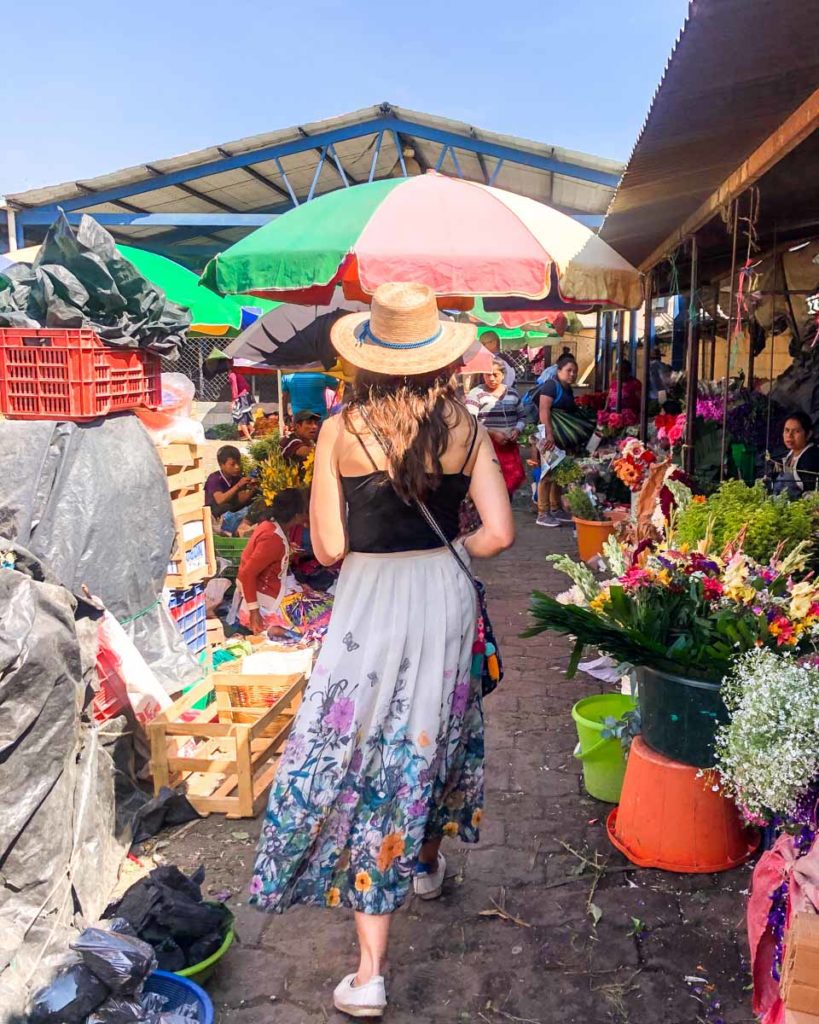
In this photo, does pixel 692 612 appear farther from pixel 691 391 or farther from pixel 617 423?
pixel 617 423

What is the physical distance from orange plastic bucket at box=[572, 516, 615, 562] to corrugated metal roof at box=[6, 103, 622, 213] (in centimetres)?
745

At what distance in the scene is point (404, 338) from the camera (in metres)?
2.59

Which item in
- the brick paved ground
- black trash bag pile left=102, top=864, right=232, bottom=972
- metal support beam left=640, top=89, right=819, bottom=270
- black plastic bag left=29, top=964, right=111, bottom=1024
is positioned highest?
metal support beam left=640, top=89, right=819, bottom=270

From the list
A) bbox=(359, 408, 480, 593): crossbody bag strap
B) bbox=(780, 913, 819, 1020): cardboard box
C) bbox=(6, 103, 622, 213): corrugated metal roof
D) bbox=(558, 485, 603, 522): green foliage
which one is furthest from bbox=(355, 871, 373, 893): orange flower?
bbox=(6, 103, 622, 213): corrugated metal roof

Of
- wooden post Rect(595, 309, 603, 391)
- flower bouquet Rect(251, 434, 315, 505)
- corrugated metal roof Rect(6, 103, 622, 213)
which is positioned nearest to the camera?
flower bouquet Rect(251, 434, 315, 505)

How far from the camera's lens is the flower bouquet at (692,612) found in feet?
9.23

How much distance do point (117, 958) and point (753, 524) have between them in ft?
8.58

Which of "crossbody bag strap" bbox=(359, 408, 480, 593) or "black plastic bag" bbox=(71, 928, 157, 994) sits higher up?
"crossbody bag strap" bbox=(359, 408, 480, 593)

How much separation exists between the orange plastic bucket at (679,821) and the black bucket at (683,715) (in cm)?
5

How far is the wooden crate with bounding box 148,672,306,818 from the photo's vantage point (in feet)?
12.4

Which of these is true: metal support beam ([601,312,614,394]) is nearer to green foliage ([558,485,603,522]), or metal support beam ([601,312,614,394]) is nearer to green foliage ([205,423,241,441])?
green foliage ([205,423,241,441])

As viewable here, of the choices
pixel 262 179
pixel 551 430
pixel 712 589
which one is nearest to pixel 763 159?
pixel 712 589

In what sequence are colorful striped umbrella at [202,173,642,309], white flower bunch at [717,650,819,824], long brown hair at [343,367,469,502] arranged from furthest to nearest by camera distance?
colorful striped umbrella at [202,173,642,309] < long brown hair at [343,367,469,502] < white flower bunch at [717,650,819,824]

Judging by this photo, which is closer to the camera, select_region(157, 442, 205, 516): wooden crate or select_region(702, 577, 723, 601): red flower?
select_region(702, 577, 723, 601): red flower
